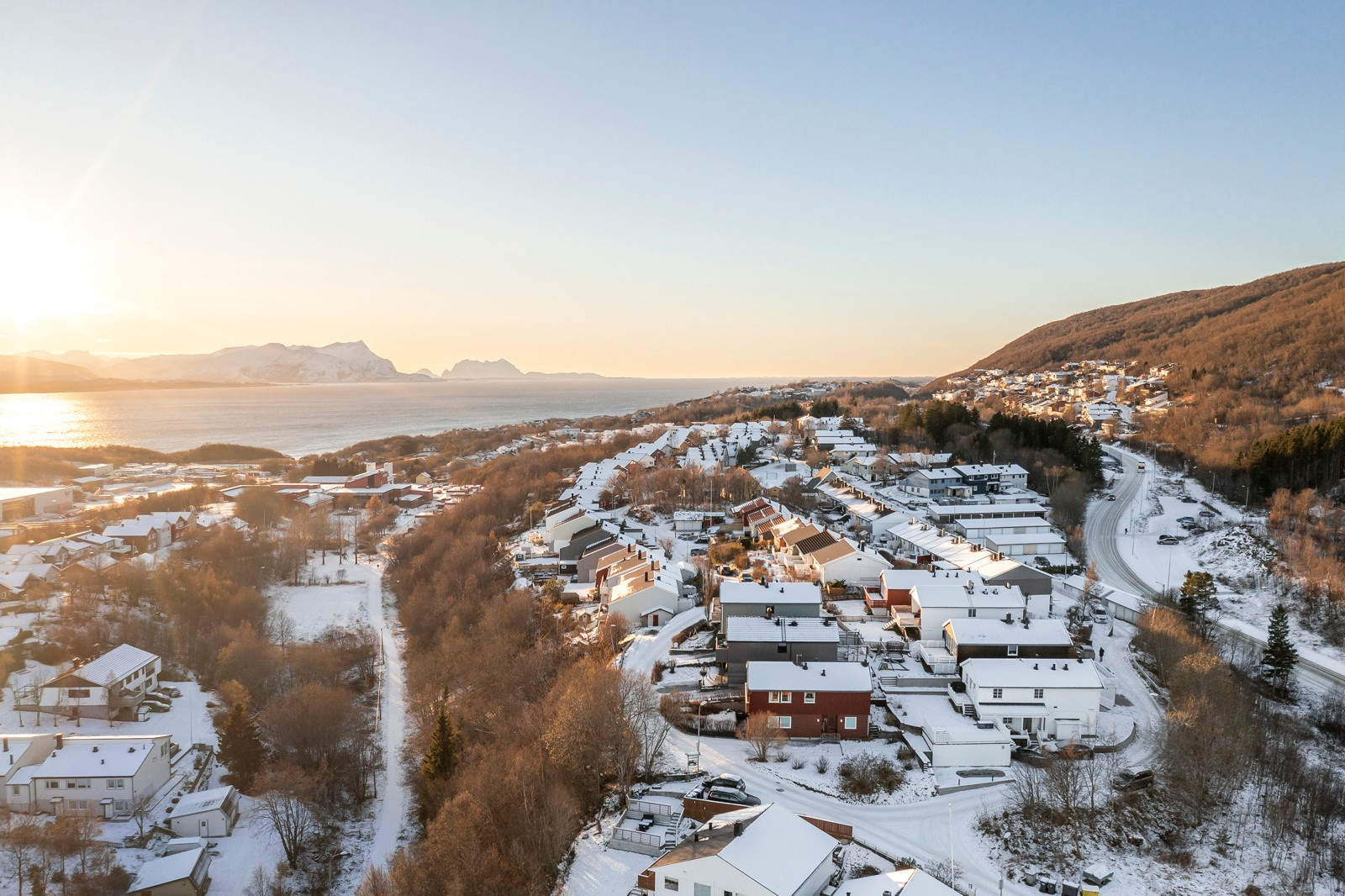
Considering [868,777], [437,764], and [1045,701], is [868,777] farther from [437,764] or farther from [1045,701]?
[437,764]

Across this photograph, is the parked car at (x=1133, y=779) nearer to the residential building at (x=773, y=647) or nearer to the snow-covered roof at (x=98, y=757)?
the residential building at (x=773, y=647)

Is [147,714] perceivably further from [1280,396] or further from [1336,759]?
[1280,396]

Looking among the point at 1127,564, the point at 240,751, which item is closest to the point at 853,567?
the point at 1127,564

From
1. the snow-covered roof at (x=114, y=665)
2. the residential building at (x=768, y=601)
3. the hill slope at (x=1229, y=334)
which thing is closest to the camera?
the snow-covered roof at (x=114, y=665)

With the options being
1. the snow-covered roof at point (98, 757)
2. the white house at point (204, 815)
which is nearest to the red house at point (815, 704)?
the white house at point (204, 815)

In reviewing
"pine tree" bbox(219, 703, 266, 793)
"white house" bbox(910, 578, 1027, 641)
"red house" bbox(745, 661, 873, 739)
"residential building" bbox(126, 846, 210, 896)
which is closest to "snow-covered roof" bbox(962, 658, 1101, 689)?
"white house" bbox(910, 578, 1027, 641)

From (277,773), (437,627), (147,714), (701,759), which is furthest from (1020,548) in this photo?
(147,714)
